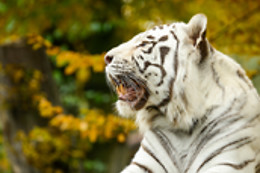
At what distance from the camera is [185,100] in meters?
2.36

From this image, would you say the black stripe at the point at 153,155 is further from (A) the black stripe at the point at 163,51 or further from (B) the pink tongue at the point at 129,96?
(A) the black stripe at the point at 163,51

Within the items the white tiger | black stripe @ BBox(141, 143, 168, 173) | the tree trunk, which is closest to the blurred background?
the tree trunk

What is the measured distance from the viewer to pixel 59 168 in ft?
20.6

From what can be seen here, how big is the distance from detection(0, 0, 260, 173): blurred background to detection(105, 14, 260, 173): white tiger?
1.90m

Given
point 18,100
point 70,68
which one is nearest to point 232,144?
point 70,68

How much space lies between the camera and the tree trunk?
5863 mm

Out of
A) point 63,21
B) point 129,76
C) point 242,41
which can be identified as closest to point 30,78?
point 63,21

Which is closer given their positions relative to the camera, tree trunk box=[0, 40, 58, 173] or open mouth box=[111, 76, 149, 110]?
open mouth box=[111, 76, 149, 110]

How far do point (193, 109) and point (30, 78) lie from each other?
3.98m

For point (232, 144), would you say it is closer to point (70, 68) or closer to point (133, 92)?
point (133, 92)

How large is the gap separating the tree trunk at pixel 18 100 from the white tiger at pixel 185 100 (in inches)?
145

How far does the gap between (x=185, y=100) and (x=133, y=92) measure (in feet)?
0.99

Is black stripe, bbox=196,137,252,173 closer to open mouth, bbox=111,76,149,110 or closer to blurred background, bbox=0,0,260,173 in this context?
open mouth, bbox=111,76,149,110

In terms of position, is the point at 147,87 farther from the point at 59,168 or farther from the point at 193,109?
the point at 59,168
